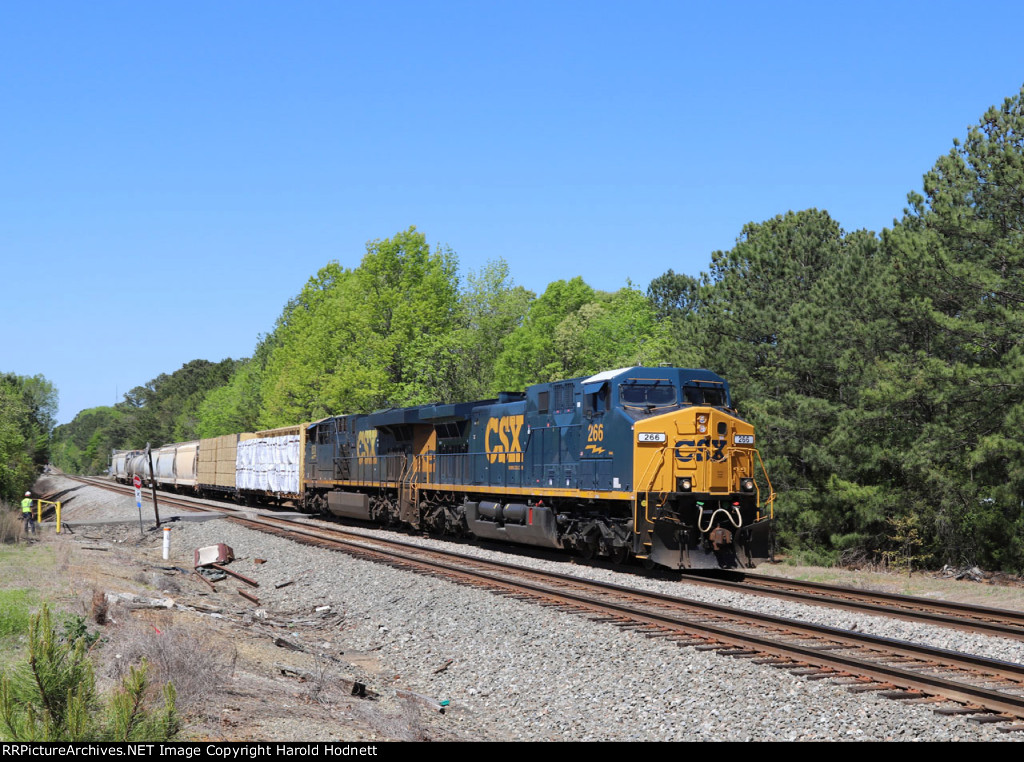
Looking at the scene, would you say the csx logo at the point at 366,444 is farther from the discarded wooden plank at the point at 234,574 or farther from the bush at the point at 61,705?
the bush at the point at 61,705

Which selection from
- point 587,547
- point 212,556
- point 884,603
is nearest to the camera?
point 884,603

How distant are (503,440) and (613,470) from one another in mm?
5211

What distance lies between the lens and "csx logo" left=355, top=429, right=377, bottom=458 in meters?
29.9

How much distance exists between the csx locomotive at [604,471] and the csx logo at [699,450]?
0.02m

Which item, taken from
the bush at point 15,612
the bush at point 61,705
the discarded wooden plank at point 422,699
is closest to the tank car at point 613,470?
the discarded wooden plank at point 422,699

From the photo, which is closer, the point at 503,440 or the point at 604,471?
the point at 604,471

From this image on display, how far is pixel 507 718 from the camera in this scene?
351 inches

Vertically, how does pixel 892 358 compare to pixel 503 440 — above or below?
above

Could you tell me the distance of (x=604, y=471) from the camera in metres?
17.2

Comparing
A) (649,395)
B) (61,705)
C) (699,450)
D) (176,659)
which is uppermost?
(649,395)

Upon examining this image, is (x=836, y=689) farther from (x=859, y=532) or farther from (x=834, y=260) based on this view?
(x=834, y=260)

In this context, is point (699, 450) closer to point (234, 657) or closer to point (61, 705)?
point (234, 657)

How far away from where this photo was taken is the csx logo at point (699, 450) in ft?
54.0

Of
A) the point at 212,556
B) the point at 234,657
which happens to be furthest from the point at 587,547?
the point at 234,657
